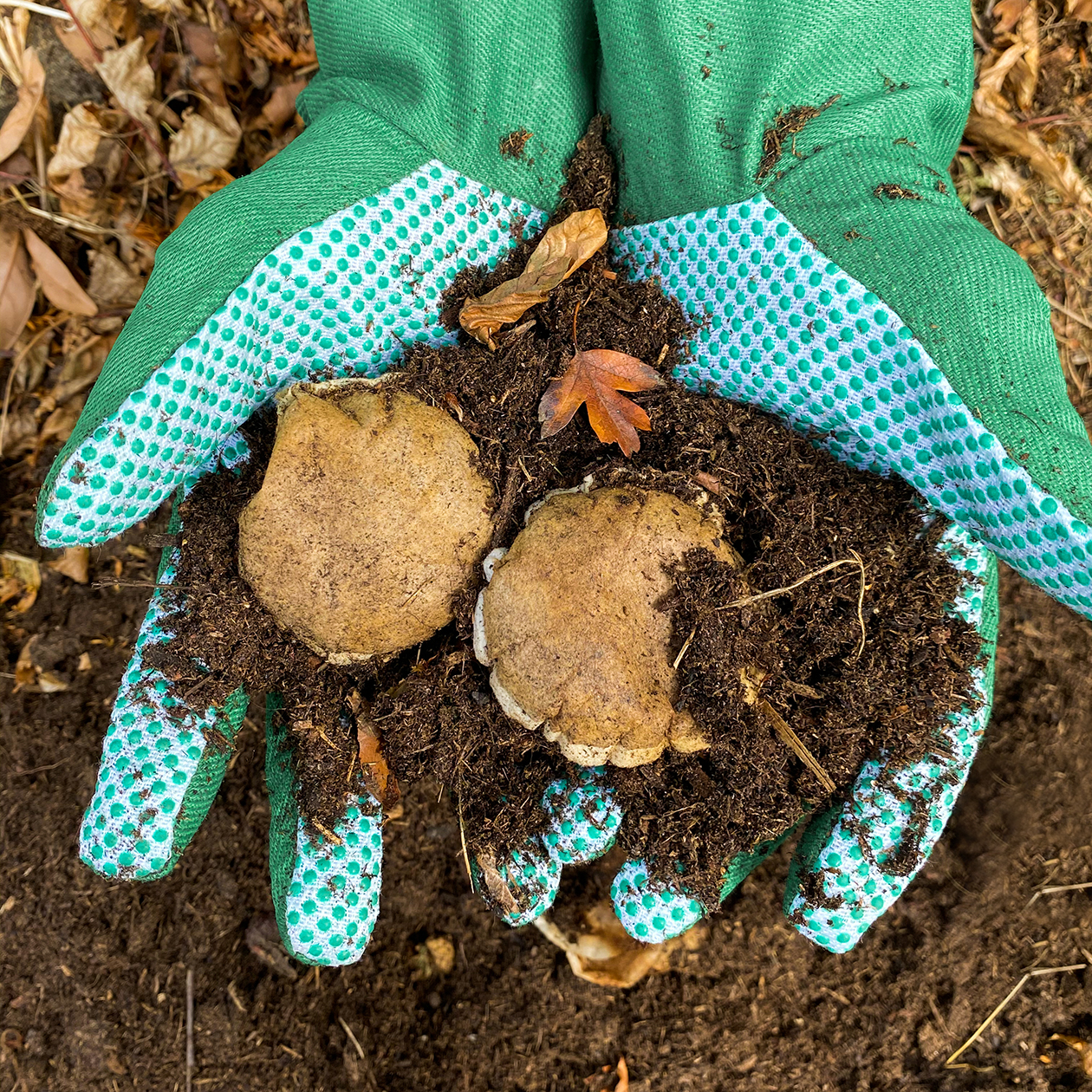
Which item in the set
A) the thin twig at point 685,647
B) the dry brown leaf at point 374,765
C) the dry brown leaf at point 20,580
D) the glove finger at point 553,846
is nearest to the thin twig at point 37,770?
the dry brown leaf at point 20,580

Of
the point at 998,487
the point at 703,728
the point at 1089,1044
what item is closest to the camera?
the point at 998,487

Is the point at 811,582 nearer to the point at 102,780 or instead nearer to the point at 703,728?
the point at 703,728

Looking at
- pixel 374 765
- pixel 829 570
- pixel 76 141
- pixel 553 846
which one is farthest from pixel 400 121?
pixel 553 846

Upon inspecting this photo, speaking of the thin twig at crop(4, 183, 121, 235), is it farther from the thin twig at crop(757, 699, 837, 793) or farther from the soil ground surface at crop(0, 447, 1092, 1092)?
the thin twig at crop(757, 699, 837, 793)

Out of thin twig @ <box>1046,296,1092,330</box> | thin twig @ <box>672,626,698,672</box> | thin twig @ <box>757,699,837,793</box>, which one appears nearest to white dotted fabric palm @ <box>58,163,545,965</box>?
thin twig @ <box>672,626,698,672</box>

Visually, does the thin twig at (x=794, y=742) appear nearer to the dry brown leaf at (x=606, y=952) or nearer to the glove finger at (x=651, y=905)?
the glove finger at (x=651, y=905)

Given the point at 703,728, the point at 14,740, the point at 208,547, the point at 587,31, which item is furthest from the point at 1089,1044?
the point at 14,740
